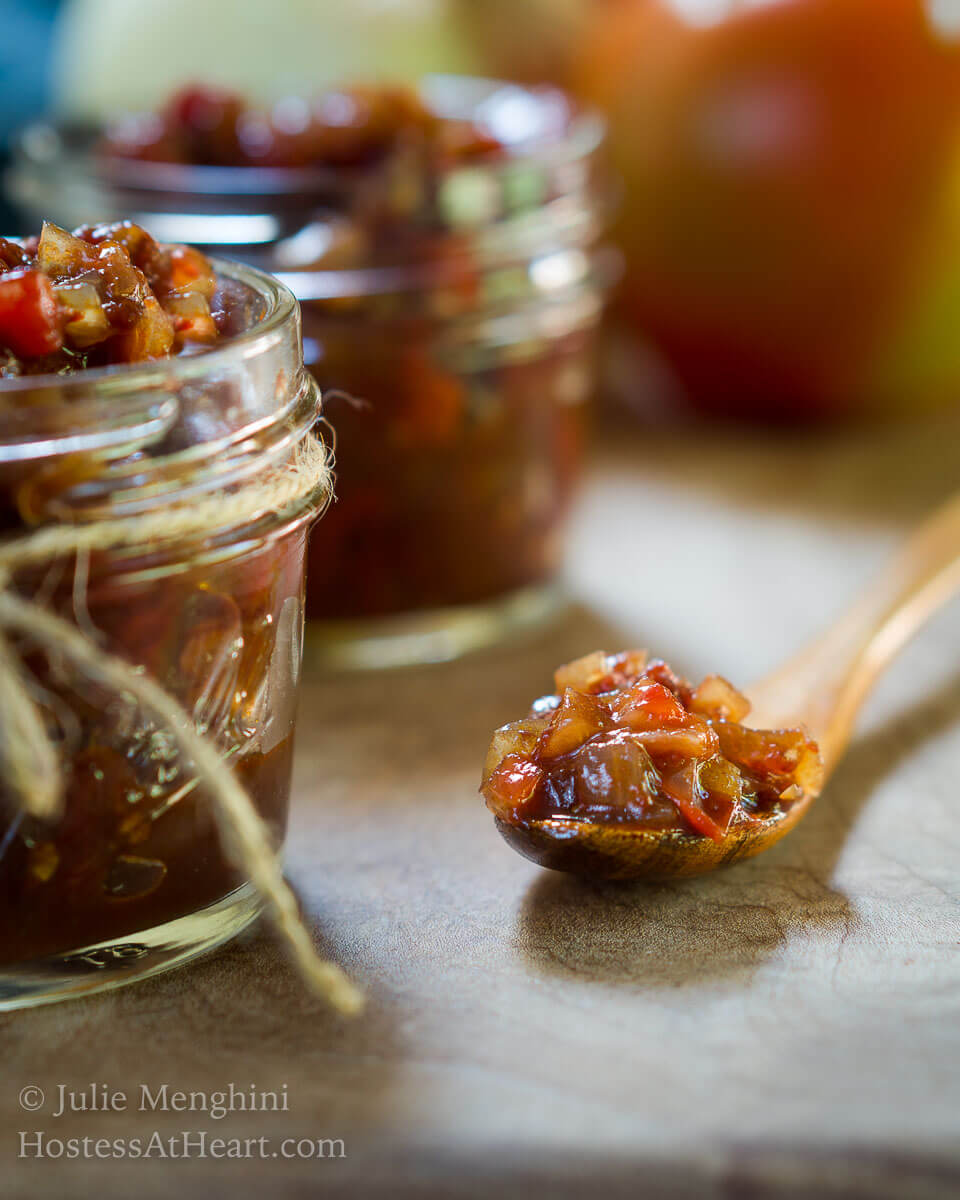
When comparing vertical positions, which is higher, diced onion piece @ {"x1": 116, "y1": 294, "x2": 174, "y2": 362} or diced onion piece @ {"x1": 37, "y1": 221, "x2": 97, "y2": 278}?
diced onion piece @ {"x1": 37, "y1": 221, "x2": 97, "y2": 278}

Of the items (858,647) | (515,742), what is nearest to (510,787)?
(515,742)

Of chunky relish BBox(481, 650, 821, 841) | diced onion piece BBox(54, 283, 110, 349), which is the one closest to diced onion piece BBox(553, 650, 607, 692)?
chunky relish BBox(481, 650, 821, 841)

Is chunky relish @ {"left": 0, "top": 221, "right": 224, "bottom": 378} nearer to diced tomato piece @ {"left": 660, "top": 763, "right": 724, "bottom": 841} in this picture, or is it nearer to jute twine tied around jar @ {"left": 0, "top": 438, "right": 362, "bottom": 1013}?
jute twine tied around jar @ {"left": 0, "top": 438, "right": 362, "bottom": 1013}

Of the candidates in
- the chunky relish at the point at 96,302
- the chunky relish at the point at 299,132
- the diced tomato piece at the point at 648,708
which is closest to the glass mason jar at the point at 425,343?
the chunky relish at the point at 299,132

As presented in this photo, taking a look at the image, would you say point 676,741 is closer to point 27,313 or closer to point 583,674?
point 583,674

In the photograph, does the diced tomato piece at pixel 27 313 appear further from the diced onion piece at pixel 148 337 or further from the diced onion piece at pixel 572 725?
the diced onion piece at pixel 572 725

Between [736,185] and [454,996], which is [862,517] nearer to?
[736,185]

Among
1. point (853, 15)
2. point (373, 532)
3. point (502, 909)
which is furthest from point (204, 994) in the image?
point (853, 15)
